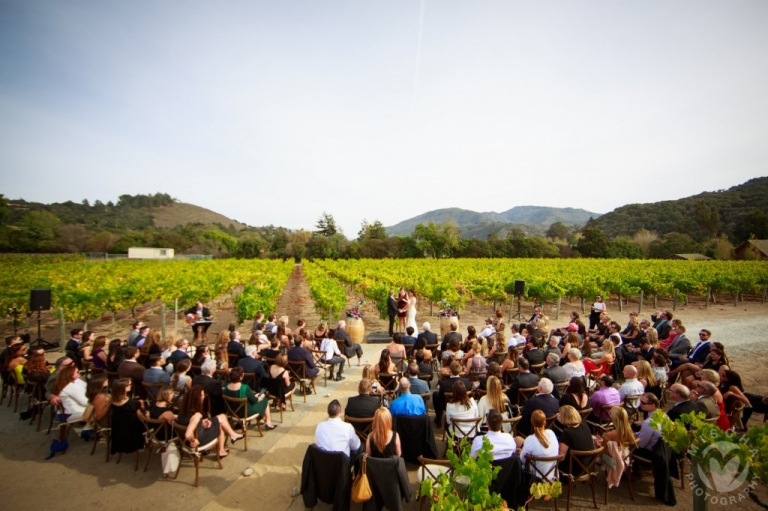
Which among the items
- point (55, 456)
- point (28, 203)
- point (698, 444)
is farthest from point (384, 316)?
point (28, 203)

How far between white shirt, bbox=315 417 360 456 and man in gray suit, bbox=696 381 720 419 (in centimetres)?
448

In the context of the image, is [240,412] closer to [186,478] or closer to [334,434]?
[186,478]

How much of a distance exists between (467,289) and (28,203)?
143543 mm

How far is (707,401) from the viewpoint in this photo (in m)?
4.59

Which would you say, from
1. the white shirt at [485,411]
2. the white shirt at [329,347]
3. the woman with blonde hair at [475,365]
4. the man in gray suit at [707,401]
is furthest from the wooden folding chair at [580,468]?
the white shirt at [329,347]

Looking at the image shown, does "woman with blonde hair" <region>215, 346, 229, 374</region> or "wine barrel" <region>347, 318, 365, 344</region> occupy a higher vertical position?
"woman with blonde hair" <region>215, 346, 229, 374</region>

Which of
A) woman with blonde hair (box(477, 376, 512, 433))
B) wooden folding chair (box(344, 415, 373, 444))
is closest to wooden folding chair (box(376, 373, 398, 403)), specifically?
wooden folding chair (box(344, 415, 373, 444))

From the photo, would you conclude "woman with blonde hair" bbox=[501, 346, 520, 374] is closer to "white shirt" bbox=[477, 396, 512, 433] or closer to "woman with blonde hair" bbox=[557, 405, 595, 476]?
"white shirt" bbox=[477, 396, 512, 433]

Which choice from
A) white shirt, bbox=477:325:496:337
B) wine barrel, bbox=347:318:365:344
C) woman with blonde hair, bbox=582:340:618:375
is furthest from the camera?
wine barrel, bbox=347:318:365:344

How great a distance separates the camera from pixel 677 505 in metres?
4.05

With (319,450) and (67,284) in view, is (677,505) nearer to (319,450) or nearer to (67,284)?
(319,450)

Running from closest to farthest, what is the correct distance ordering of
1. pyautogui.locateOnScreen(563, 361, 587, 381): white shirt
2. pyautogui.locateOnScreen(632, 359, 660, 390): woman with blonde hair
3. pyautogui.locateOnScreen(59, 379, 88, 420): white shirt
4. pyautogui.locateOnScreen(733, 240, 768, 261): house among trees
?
pyautogui.locateOnScreen(59, 379, 88, 420): white shirt, pyautogui.locateOnScreen(632, 359, 660, 390): woman with blonde hair, pyautogui.locateOnScreen(563, 361, 587, 381): white shirt, pyautogui.locateOnScreen(733, 240, 768, 261): house among trees

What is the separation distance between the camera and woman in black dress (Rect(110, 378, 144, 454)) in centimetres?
475

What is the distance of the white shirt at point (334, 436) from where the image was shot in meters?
3.84
